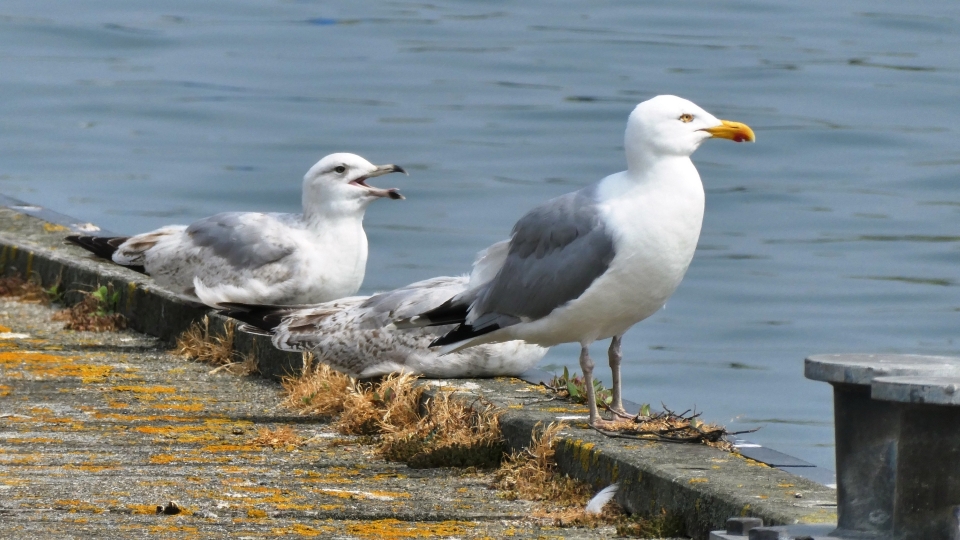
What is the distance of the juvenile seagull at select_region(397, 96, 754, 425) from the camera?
5500mm

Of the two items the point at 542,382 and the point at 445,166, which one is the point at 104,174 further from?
the point at 542,382

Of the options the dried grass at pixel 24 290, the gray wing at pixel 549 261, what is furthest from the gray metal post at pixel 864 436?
the dried grass at pixel 24 290

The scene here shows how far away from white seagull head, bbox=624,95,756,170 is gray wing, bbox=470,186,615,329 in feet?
0.73

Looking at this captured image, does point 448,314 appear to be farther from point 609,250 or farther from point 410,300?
point 609,250

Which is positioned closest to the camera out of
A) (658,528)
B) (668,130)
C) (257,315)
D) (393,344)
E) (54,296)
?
(658,528)

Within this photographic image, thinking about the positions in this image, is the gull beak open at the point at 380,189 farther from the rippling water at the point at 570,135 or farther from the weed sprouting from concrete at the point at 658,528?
the rippling water at the point at 570,135

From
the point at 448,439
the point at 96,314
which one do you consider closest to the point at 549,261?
the point at 448,439

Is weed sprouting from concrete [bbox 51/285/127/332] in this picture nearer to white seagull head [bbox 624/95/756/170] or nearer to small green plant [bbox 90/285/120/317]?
small green plant [bbox 90/285/120/317]

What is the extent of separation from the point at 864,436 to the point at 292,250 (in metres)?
4.36

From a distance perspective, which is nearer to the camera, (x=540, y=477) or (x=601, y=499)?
(x=601, y=499)

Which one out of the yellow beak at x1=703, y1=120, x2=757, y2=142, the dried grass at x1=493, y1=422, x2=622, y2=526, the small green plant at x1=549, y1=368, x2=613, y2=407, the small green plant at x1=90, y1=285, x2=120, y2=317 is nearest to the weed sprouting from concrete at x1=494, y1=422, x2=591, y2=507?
the dried grass at x1=493, y1=422, x2=622, y2=526

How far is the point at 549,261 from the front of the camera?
223 inches

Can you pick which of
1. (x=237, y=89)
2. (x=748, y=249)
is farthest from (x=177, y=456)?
(x=237, y=89)

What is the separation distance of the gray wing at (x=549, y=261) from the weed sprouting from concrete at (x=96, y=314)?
251 cm
